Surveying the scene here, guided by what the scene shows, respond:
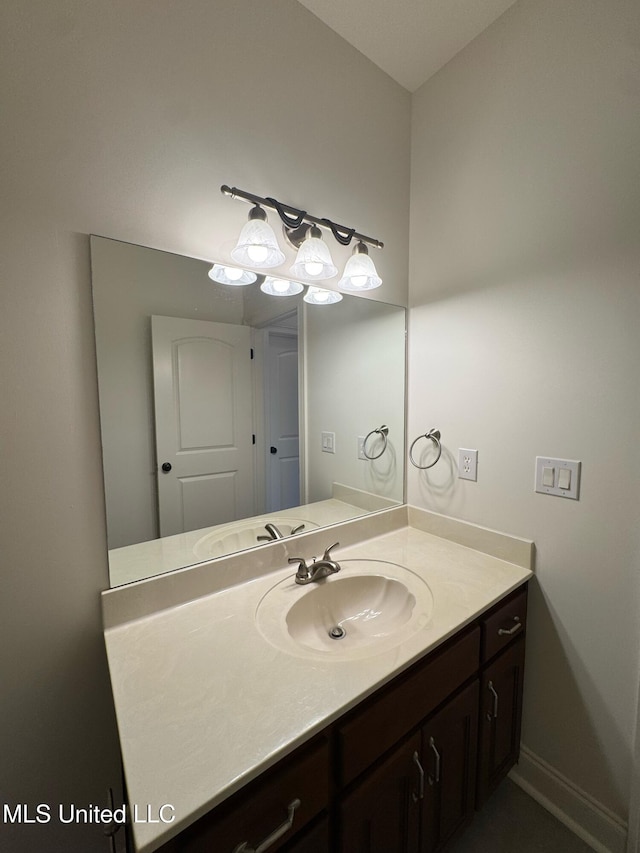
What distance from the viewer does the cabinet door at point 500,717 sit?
108cm

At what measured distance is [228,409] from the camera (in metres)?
1.19

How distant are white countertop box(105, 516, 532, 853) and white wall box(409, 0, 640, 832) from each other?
12.2 inches

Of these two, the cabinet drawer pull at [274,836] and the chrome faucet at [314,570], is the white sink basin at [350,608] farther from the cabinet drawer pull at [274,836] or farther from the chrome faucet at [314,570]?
the cabinet drawer pull at [274,836]

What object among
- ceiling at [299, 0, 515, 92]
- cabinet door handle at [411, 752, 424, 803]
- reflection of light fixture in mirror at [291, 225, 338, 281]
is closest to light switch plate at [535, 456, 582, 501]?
cabinet door handle at [411, 752, 424, 803]

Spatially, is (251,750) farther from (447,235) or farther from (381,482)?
(447,235)

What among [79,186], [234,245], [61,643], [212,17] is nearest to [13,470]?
[61,643]

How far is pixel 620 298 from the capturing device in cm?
100

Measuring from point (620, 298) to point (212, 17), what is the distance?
139cm

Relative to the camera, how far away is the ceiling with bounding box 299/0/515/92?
116 cm

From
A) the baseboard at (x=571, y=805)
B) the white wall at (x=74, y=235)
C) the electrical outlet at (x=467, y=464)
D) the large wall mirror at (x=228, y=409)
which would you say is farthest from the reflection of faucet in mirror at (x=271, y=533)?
the baseboard at (x=571, y=805)

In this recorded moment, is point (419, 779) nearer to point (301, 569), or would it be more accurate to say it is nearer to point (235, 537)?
point (301, 569)

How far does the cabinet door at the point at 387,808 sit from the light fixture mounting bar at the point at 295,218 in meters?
1.46

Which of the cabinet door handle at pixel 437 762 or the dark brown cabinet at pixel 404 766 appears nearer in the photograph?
the dark brown cabinet at pixel 404 766
